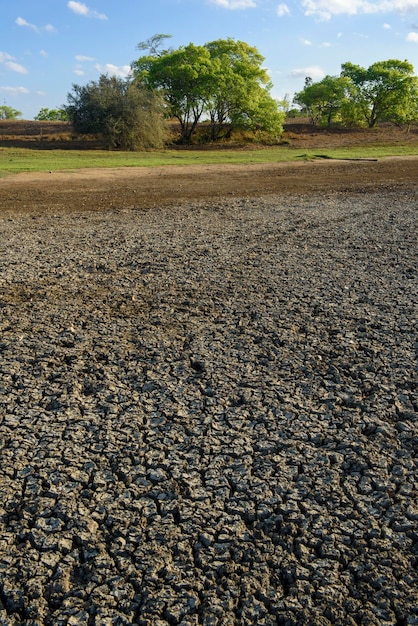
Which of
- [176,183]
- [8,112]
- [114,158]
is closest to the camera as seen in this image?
[176,183]

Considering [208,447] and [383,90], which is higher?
[383,90]

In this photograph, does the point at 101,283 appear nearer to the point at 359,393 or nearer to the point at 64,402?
the point at 64,402

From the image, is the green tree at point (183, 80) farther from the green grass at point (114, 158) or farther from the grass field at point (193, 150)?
the green grass at point (114, 158)

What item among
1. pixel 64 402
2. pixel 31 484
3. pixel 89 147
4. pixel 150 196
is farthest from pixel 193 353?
pixel 89 147

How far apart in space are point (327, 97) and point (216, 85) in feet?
70.6

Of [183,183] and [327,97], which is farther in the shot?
[327,97]

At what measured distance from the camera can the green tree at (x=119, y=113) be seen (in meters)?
31.5

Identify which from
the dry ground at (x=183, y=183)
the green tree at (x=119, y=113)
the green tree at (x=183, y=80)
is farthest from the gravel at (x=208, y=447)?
the green tree at (x=183, y=80)

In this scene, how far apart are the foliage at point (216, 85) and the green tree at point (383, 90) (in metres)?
16.3

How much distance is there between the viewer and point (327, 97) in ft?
181

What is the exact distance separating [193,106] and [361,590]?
39635 mm

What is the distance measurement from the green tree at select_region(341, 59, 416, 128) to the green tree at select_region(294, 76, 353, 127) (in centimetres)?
108

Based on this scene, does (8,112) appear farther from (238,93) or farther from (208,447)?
(208,447)

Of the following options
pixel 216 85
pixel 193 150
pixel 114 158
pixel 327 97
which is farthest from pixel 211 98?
pixel 327 97
